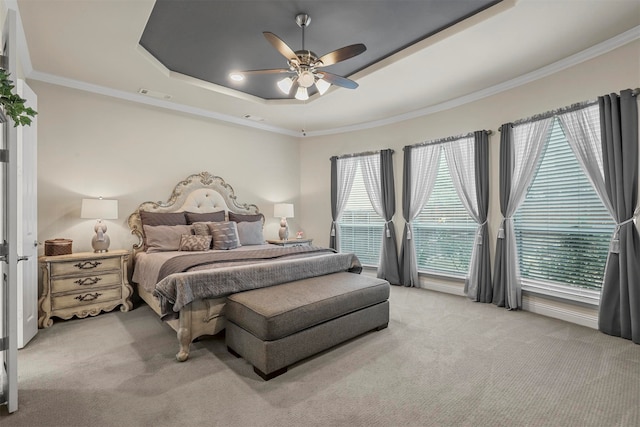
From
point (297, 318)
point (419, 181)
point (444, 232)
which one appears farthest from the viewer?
point (419, 181)

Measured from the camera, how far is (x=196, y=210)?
4617mm

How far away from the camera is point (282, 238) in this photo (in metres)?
5.46

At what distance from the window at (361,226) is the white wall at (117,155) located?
182 cm

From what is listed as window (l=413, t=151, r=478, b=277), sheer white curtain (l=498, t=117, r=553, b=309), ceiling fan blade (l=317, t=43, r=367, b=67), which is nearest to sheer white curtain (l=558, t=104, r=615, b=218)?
sheer white curtain (l=498, t=117, r=553, b=309)

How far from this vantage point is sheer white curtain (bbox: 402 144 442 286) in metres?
4.64

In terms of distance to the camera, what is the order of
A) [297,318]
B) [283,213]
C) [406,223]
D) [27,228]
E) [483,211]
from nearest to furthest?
[297,318] → [27,228] → [483,211] → [406,223] → [283,213]

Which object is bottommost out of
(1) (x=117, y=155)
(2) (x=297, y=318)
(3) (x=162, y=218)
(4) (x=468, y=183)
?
(2) (x=297, y=318)

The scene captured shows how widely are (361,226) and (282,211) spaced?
4.84 feet

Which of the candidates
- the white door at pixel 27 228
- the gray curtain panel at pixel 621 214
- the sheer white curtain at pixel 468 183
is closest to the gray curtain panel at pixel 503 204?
the sheer white curtain at pixel 468 183

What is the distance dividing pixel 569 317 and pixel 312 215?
4.19 m

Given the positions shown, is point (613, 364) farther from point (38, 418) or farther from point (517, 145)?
point (38, 418)

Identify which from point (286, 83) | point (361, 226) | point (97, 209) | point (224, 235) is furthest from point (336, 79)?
point (361, 226)

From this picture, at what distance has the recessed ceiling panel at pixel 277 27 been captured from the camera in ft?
8.32

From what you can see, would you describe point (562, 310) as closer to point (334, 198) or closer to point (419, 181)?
point (419, 181)
